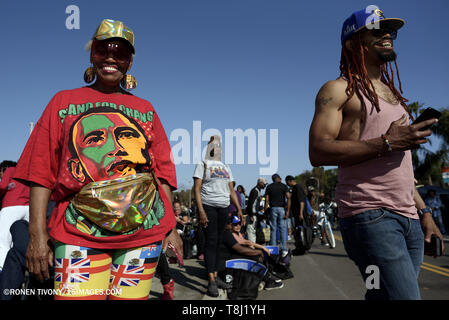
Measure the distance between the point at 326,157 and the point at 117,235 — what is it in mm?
1127

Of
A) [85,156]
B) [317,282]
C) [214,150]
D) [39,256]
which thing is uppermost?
[214,150]

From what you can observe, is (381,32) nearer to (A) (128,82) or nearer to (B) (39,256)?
(A) (128,82)

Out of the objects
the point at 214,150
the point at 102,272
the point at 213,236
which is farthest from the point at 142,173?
the point at 214,150

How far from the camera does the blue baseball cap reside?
1.93 meters

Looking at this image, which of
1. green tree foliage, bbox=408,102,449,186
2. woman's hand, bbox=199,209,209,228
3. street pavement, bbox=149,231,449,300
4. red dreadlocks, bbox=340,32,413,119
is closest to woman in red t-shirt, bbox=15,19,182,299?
red dreadlocks, bbox=340,32,413,119

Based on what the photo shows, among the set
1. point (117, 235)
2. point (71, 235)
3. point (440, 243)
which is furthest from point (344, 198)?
point (71, 235)

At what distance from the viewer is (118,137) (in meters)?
1.69

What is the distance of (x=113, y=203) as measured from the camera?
1.60 m

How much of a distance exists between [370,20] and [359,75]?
0.31 meters

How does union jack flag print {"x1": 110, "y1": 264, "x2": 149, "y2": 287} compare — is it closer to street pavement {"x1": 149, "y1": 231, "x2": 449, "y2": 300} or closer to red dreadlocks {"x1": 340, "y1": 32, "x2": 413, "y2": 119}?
red dreadlocks {"x1": 340, "y1": 32, "x2": 413, "y2": 119}

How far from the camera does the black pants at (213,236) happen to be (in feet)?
15.2

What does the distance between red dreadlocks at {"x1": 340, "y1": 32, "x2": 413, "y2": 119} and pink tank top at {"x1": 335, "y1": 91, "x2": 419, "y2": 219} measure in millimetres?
51

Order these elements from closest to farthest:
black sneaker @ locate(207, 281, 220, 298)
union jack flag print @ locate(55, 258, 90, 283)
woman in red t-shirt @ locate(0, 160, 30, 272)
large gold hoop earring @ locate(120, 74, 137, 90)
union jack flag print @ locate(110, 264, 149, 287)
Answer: union jack flag print @ locate(55, 258, 90, 283), union jack flag print @ locate(110, 264, 149, 287), large gold hoop earring @ locate(120, 74, 137, 90), woman in red t-shirt @ locate(0, 160, 30, 272), black sneaker @ locate(207, 281, 220, 298)
